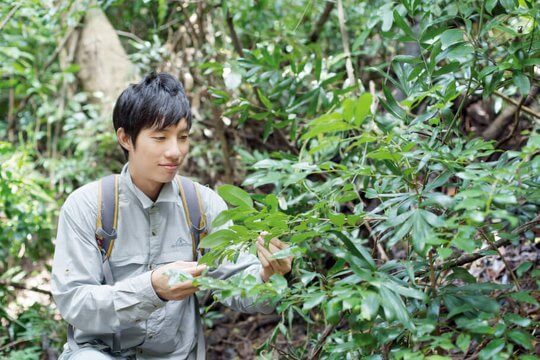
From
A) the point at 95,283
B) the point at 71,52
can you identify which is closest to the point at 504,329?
the point at 95,283

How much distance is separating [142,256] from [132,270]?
0.06m

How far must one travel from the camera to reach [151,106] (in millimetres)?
2219

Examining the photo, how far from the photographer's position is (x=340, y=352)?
1.71 meters

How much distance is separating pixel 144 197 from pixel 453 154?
123 centimetres

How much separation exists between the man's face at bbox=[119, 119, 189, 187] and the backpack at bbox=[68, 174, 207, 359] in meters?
0.16

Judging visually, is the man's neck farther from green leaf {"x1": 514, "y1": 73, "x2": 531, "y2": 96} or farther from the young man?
green leaf {"x1": 514, "y1": 73, "x2": 531, "y2": 96}

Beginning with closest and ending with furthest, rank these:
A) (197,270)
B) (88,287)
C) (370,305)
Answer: (370,305) < (197,270) < (88,287)

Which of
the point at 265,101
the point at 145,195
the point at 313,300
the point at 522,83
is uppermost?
the point at 522,83

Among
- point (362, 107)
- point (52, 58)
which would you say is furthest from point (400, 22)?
point (52, 58)

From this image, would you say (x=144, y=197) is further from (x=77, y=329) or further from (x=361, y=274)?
(x=361, y=274)

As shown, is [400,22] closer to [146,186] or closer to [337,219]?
[337,219]

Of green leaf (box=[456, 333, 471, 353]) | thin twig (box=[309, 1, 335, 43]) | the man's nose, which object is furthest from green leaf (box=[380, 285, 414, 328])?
thin twig (box=[309, 1, 335, 43])

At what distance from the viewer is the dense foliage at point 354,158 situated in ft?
4.86

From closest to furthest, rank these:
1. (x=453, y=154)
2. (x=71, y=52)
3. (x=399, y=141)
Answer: (x=453, y=154), (x=399, y=141), (x=71, y=52)
